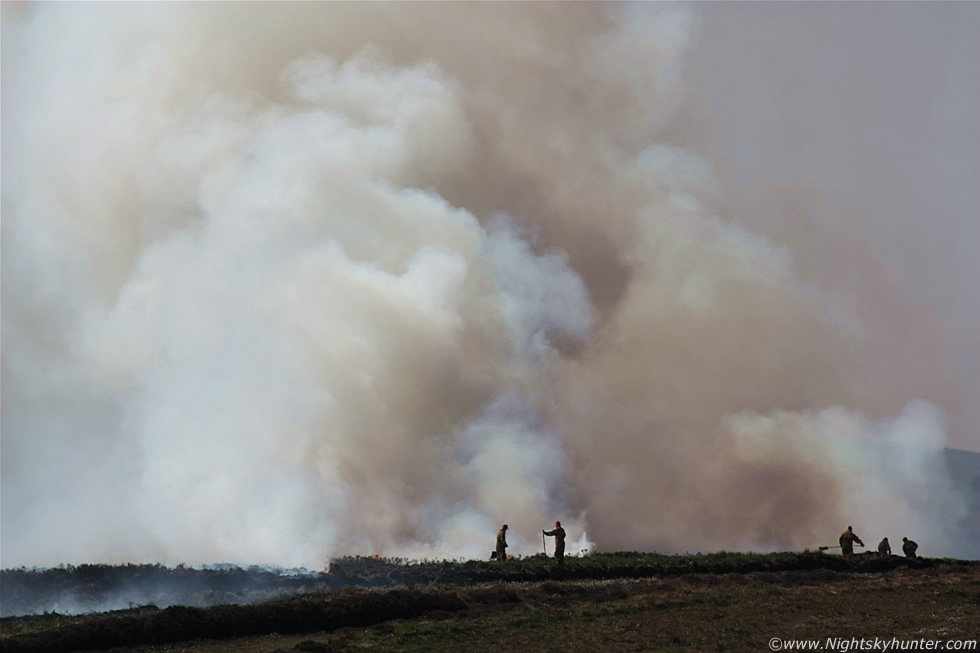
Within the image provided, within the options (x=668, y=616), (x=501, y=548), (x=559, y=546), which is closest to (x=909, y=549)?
(x=559, y=546)

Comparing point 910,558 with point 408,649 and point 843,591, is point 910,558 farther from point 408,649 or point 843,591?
point 408,649

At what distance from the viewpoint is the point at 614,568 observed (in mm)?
71562

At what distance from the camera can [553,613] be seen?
54.8 metres

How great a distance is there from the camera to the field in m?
47.0

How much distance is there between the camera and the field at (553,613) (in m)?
47.0

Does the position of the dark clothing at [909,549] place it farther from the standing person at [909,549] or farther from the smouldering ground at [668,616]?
the smouldering ground at [668,616]

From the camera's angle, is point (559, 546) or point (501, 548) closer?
point (559, 546)

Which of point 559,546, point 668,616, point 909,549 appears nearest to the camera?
A: point 668,616

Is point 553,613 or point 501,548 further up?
point 501,548

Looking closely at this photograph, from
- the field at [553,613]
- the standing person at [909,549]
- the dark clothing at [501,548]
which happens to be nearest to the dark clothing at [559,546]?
the field at [553,613]

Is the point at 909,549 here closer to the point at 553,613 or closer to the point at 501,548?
the point at 501,548

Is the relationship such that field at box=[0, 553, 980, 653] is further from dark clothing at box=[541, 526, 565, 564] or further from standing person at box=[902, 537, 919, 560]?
standing person at box=[902, 537, 919, 560]

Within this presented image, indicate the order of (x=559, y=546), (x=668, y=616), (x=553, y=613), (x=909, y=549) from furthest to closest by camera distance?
(x=909, y=549) < (x=559, y=546) < (x=553, y=613) < (x=668, y=616)

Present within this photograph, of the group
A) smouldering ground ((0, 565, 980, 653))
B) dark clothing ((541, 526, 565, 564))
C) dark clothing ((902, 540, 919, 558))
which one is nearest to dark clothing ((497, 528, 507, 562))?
dark clothing ((541, 526, 565, 564))
